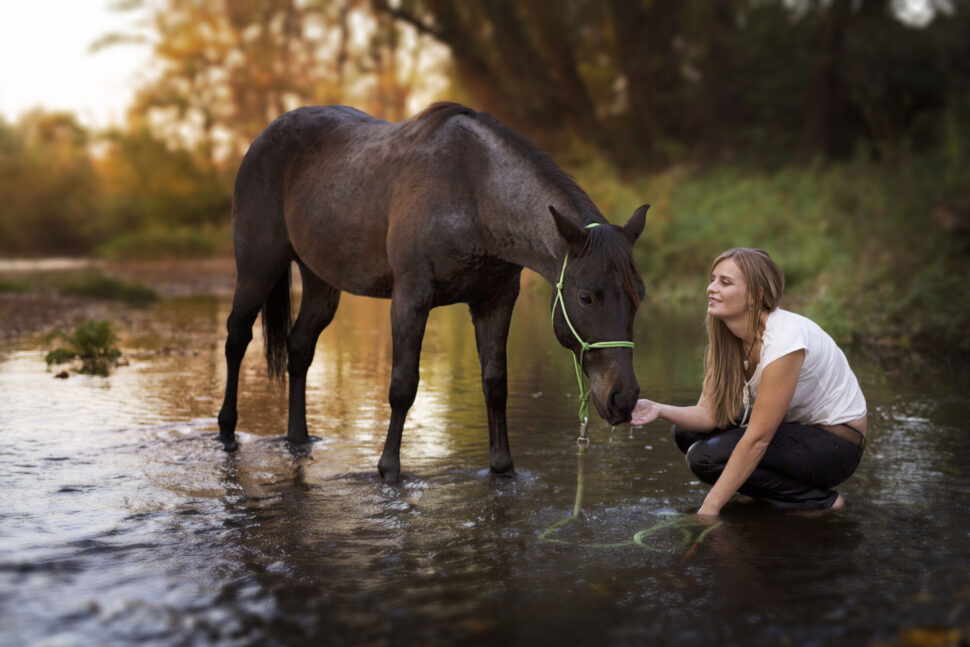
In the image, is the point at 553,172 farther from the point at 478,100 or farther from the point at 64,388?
the point at 478,100

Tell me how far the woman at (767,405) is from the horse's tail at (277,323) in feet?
9.57

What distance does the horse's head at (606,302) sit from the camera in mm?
4223

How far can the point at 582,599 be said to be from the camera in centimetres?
318

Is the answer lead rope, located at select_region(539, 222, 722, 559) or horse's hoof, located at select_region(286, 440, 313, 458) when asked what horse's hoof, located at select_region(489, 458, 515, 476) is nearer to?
lead rope, located at select_region(539, 222, 722, 559)

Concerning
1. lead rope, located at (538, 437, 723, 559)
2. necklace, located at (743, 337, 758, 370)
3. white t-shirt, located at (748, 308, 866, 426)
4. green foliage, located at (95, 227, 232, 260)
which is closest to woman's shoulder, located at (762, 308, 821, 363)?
white t-shirt, located at (748, 308, 866, 426)

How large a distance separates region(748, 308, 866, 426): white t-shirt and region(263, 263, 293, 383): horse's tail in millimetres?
3360

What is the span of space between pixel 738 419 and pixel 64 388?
5.57m

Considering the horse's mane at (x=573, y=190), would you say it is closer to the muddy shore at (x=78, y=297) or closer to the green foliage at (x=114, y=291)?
the muddy shore at (x=78, y=297)

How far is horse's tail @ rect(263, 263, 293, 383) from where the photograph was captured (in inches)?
253

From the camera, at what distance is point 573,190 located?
185 inches

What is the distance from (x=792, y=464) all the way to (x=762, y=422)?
1.20ft

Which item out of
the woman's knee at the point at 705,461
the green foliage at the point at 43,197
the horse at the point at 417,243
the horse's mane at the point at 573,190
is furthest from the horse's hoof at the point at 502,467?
the green foliage at the point at 43,197

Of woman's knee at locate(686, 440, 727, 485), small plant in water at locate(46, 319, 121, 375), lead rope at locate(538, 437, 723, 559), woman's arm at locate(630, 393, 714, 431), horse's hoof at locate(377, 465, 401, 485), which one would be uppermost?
small plant in water at locate(46, 319, 121, 375)

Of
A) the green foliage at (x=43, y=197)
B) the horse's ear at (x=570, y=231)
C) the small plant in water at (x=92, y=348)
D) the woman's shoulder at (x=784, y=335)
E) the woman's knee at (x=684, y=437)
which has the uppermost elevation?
the green foliage at (x=43, y=197)
